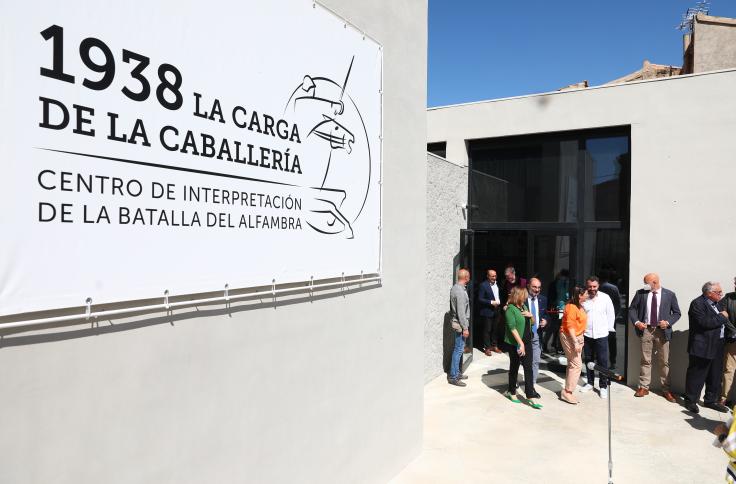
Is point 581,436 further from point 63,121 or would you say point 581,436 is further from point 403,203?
point 63,121

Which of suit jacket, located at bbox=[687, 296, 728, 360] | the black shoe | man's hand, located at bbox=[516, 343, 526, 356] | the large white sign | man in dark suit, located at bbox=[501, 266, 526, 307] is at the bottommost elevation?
the black shoe

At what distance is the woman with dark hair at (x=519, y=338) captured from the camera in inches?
264

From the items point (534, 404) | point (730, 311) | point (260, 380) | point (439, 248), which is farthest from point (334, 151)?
point (730, 311)

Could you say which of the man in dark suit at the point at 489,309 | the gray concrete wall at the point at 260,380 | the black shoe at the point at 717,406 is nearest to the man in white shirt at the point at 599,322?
the black shoe at the point at 717,406

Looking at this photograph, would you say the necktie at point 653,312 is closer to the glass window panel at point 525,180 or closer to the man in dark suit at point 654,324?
the man in dark suit at point 654,324

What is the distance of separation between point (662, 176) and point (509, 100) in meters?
2.94

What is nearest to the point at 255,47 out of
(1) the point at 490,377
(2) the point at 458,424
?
(2) the point at 458,424

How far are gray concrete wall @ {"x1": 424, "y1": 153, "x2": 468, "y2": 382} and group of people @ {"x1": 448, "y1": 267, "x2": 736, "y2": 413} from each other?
1.13 feet

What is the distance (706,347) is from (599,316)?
4.55ft

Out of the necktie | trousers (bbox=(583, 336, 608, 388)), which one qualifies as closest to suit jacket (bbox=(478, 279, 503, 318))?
trousers (bbox=(583, 336, 608, 388))

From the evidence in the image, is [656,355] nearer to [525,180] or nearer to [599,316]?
[599,316]

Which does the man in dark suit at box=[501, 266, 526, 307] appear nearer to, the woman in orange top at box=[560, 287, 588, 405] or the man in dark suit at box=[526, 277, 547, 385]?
the man in dark suit at box=[526, 277, 547, 385]

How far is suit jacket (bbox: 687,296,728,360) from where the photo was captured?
263 inches

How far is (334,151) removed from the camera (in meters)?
3.76
